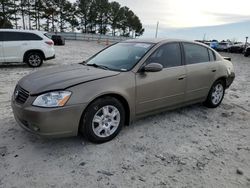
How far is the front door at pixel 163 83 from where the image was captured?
3892 millimetres

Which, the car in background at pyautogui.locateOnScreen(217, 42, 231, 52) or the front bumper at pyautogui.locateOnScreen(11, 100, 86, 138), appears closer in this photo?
the front bumper at pyautogui.locateOnScreen(11, 100, 86, 138)

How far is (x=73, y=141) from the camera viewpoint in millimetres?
3635

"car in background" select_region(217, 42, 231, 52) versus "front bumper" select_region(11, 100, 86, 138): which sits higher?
"car in background" select_region(217, 42, 231, 52)

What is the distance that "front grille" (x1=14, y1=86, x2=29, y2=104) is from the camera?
3.34 metres

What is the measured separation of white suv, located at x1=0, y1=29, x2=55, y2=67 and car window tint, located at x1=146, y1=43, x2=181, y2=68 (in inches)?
293

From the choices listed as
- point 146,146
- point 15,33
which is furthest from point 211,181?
point 15,33

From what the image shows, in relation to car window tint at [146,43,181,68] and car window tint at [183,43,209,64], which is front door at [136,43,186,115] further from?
car window tint at [183,43,209,64]

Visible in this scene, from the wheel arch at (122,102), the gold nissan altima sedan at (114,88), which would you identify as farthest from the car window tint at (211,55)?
the wheel arch at (122,102)

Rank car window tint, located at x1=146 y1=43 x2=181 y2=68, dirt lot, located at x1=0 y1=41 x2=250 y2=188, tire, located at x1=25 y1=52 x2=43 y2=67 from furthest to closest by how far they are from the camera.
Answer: tire, located at x1=25 y1=52 x2=43 y2=67
car window tint, located at x1=146 y1=43 x2=181 y2=68
dirt lot, located at x1=0 y1=41 x2=250 y2=188

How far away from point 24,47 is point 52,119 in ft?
25.9

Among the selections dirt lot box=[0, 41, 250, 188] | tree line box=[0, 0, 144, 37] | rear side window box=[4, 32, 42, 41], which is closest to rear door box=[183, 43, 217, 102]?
dirt lot box=[0, 41, 250, 188]

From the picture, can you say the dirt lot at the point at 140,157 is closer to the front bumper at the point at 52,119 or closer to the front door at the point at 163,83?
the front bumper at the point at 52,119

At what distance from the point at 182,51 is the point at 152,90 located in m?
1.13

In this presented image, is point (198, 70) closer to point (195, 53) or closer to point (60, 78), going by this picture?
point (195, 53)
